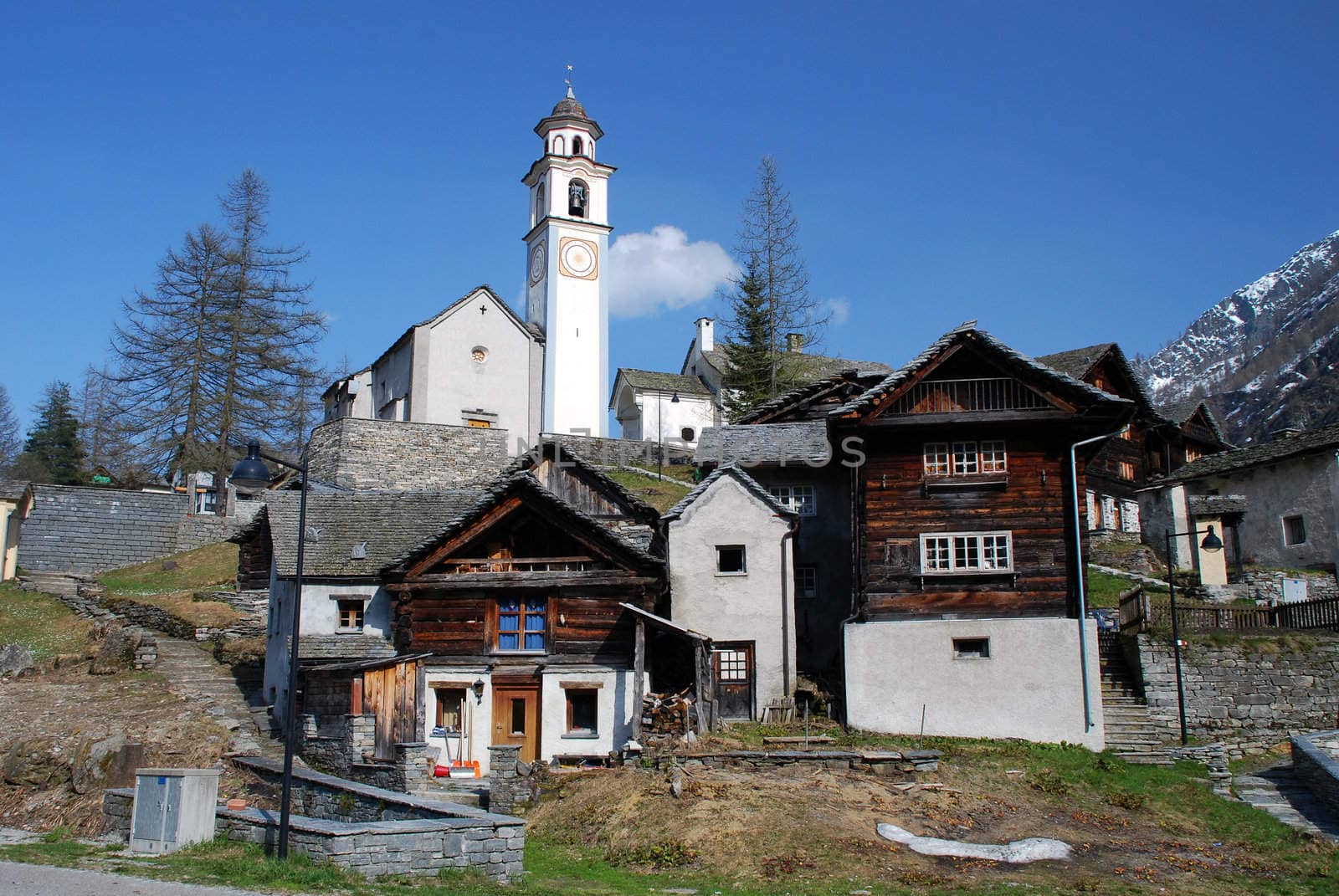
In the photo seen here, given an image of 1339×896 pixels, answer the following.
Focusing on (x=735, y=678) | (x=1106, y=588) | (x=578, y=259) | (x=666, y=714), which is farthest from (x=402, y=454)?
(x=1106, y=588)

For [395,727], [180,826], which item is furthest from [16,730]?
[180,826]

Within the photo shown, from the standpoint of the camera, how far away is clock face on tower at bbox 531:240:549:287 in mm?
55562

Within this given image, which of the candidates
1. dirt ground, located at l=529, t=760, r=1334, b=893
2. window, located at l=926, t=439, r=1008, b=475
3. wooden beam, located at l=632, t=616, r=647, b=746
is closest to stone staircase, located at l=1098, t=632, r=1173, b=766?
dirt ground, located at l=529, t=760, r=1334, b=893

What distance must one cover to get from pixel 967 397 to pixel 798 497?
6361mm

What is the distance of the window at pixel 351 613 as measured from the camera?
29.1 meters

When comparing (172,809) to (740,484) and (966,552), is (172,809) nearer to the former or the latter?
(740,484)

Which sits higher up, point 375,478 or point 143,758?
A: point 375,478

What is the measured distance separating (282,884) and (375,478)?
32096mm

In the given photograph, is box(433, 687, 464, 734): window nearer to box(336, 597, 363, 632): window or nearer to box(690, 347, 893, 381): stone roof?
box(336, 597, 363, 632): window

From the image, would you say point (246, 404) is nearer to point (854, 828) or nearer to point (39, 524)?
point (39, 524)

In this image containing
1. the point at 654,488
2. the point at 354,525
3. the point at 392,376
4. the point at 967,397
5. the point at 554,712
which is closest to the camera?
the point at 554,712

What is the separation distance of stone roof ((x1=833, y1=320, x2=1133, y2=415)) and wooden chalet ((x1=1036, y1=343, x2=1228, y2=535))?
15358 mm

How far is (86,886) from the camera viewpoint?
568 inches

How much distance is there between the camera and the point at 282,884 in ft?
48.7
